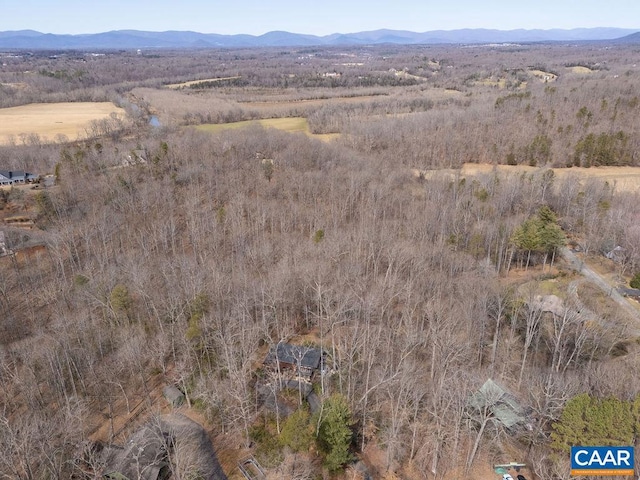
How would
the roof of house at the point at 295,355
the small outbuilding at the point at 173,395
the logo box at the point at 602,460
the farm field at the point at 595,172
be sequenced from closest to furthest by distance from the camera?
the logo box at the point at 602,460 < the small outbuilding at the point at 173,395 < the roof of house at the point at 295,355 < the farm field at the point at 595,172

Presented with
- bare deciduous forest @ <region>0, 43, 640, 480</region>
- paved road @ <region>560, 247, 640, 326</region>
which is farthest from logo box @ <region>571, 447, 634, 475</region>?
paved road @ <region>560, 247, 640, 326</region>

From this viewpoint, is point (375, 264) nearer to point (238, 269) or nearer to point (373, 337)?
point (373, 337)

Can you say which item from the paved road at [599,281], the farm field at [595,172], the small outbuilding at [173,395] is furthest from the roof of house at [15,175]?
the paved road at [599,281]

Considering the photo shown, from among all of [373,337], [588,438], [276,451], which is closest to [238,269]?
[373,337]

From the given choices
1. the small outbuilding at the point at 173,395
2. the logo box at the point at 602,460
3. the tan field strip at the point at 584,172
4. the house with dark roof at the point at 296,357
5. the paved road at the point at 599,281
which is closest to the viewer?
the logo box at the point at 602,460

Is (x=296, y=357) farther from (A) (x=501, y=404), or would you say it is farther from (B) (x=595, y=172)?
(B) (x=595, y=172)

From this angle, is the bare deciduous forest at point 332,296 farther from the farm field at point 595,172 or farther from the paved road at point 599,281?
the farm field at point 595,172

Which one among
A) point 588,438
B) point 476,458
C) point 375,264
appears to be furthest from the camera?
point 375,264
